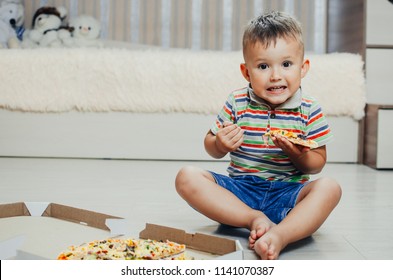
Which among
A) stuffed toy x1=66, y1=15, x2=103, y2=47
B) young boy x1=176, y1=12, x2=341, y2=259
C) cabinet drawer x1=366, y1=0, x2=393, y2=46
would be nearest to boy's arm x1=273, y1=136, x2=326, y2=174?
young boy x1=176, y1=12, x2=341, y2=259

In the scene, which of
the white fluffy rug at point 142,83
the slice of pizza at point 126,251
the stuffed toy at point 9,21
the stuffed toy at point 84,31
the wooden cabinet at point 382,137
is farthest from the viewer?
the stuffed toy at point 84,31

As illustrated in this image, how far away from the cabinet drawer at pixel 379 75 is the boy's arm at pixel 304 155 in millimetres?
1232

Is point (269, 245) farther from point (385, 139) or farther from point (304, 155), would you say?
point (385, 139)

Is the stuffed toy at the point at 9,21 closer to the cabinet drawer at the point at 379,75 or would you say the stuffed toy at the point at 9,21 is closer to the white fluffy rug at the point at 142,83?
the white fluffy rug at the point at 142,83

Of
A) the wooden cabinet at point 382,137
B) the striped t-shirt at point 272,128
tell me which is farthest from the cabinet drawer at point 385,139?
the striped t-shirt at point 272,128

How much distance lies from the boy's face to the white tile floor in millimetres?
271

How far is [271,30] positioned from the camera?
109 centimetres

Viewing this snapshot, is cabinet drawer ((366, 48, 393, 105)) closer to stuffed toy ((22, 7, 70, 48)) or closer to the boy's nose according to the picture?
the boy's nose

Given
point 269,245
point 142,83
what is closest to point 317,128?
point 269,245

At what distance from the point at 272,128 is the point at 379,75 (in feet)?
4.21

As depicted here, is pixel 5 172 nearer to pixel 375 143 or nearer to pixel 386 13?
pixel 375 143

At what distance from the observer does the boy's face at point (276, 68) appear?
109cm

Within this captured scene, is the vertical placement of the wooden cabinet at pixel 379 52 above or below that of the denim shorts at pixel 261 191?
above

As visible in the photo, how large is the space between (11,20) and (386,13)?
Answer: 66.9 inches
